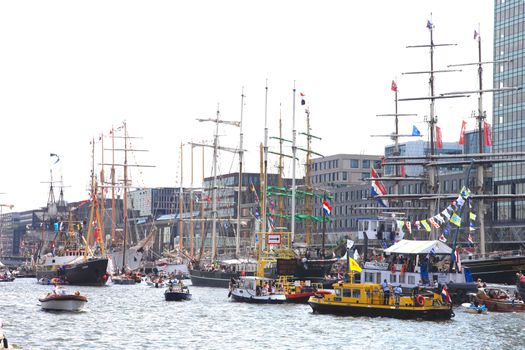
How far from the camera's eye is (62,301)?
270 ft

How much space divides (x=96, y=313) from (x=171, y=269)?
112 metres

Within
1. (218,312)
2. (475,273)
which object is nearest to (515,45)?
(475,273)

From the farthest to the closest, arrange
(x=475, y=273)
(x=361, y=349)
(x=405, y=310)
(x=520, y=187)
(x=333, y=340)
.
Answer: (x=520, y=187)
(x=475, y=273)
(x=405, y=310)
(x=333, y=340)
(x=361, y=349)

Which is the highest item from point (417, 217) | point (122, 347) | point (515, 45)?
point (515, 45)

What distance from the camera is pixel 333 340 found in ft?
201

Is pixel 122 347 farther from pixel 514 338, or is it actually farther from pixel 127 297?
pixel 127 297

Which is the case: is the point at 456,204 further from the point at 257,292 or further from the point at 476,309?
the point at 257,292

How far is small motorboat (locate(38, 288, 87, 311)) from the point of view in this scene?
269ft

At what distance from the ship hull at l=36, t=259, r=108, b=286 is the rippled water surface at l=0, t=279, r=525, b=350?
58.3 m

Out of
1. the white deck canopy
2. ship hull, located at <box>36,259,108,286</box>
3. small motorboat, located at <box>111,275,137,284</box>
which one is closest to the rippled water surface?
the white deck canopy

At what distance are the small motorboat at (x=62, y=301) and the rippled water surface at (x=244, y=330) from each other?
888mm

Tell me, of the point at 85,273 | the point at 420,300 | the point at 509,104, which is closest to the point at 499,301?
the point at 420,300

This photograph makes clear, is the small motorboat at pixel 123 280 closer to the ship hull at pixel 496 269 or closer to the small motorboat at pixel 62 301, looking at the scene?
the ship hull at pixel 496 269

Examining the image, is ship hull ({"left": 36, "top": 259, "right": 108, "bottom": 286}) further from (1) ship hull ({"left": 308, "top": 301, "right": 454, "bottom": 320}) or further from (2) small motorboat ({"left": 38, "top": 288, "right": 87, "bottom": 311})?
(1) ship hull ({"left": 308, "top": 301, "right": 454, "bottom": 320})
